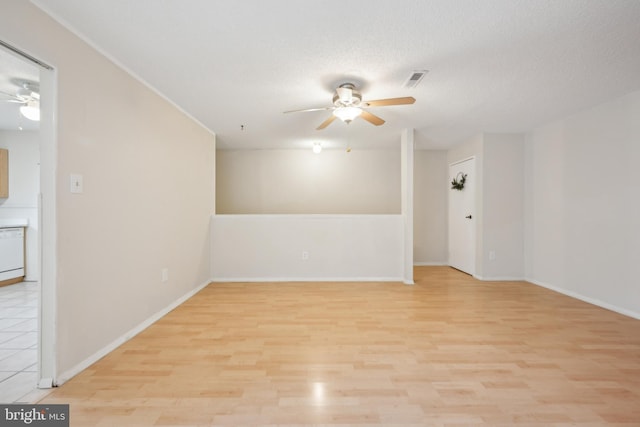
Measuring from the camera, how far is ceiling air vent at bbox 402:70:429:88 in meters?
2.32

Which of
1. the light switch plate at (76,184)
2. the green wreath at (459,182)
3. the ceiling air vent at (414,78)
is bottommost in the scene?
the light switch plate at (76,184)

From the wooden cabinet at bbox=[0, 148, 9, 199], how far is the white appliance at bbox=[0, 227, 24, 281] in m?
0.65

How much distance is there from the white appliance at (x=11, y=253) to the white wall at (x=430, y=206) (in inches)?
258

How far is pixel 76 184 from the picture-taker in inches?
71.5

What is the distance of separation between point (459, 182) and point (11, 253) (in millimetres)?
7174

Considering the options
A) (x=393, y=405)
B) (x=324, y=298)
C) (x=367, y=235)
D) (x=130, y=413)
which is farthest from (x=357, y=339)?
(x=367, y=235)

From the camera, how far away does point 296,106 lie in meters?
3.14

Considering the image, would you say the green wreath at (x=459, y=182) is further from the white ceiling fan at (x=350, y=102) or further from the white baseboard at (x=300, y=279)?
the white ceiling fan at (x=350, y=102)

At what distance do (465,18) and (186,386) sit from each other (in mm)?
2869

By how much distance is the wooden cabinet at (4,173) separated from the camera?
4.07 metres

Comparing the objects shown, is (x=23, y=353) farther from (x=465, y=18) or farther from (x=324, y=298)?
(x=465, y=18)

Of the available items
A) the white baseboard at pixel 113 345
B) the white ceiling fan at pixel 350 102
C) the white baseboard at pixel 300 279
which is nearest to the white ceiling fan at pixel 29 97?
the white baseboard at pixel 113 345

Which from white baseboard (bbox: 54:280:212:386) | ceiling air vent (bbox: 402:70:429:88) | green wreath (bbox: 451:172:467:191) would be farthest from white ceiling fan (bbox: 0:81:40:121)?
green wreath (bbox: 451:172:467:191)

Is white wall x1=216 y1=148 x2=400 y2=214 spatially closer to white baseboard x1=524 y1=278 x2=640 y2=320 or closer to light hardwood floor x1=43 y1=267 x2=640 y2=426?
light hardwood floor x1=43 y1=267 x2=640 y2=426
